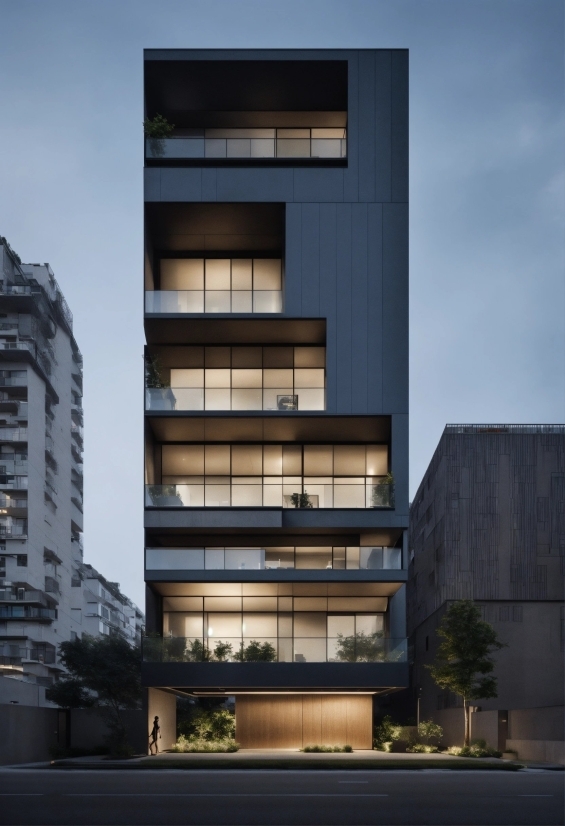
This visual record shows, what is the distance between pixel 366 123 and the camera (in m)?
36.7

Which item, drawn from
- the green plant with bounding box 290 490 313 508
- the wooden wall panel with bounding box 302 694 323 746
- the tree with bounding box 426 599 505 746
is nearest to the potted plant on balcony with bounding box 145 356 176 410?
the green plant with bounding box 290 490 313 508

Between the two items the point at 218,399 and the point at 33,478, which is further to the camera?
the point at 33,478

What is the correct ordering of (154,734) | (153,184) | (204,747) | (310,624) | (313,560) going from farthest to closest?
1. (310,624)
2. (153,184)
3. (313,560)
4. (204,747)
5. (154,734)

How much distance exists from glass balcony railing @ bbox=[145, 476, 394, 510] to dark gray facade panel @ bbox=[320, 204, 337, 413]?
3.63 metres

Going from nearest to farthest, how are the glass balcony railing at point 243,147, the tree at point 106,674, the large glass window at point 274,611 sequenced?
the large glass window at point 274,611 < the glass balcony railing at point 243,147 < the tree at point 106,674

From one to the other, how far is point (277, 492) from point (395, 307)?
8.45 metres

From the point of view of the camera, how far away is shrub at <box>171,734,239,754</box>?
112 ft

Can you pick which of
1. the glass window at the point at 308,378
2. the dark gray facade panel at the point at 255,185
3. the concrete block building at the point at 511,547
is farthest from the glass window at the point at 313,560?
the dark gray facade panel at the point at 255,185

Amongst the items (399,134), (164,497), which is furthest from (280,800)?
(399,134)

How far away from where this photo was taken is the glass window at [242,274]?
3828 cm

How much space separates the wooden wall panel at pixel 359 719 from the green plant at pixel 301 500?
8402 mm

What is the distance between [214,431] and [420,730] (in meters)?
16.2

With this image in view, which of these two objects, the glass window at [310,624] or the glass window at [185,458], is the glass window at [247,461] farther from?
the glass window at [310,624]

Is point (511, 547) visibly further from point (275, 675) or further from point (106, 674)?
point (106, 674)
